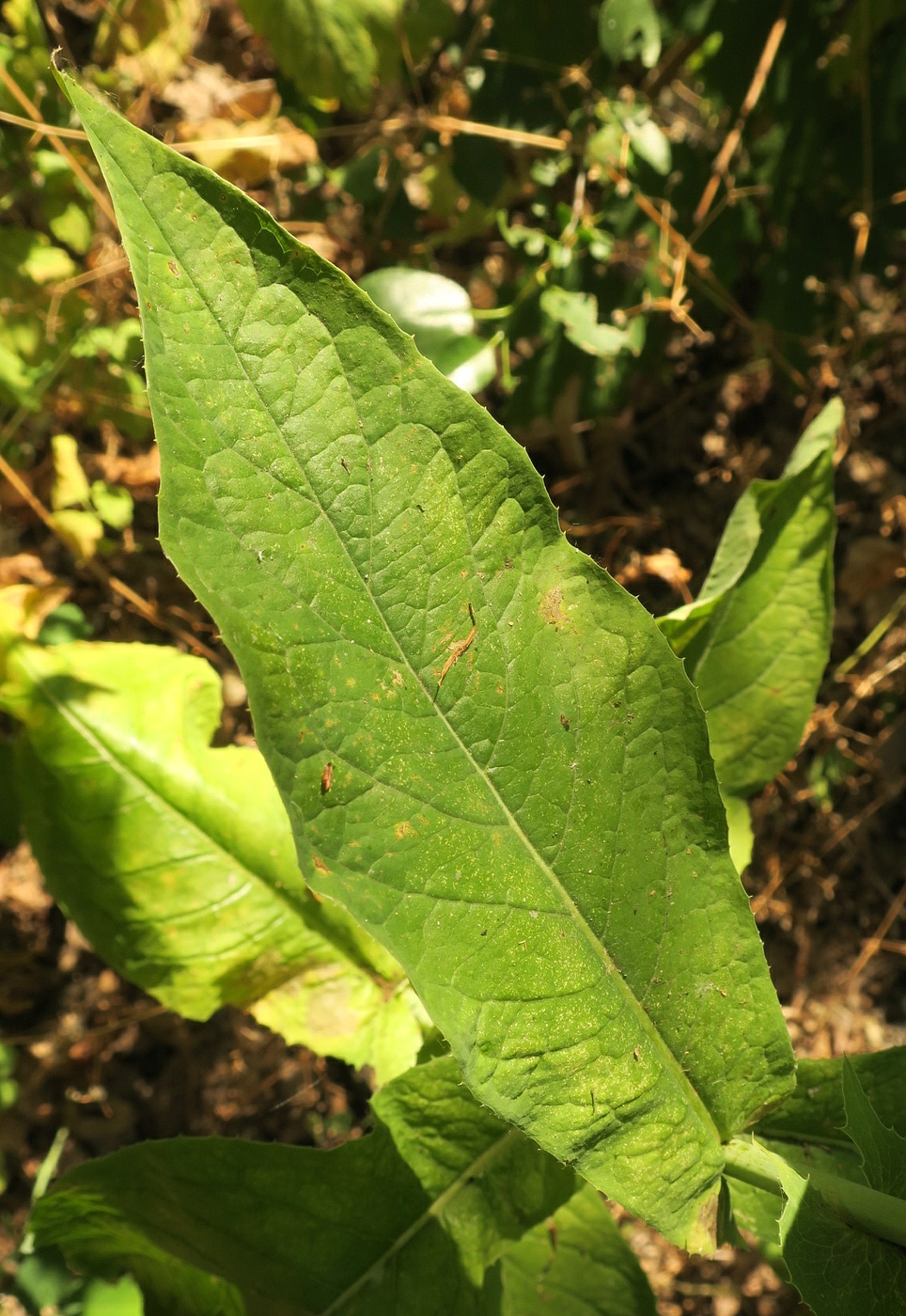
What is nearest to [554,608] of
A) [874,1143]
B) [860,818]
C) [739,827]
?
[874,1143]

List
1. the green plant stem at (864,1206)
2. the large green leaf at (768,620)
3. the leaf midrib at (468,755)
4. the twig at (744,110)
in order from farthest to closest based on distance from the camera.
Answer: the twig at (744,110) → the large green leaf at (768,620) → the green plant stem at (864,1206) → the leaf midrib at (468,755)

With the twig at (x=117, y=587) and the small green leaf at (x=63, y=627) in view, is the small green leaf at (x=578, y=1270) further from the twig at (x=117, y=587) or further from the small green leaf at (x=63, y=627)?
the small green leaf at (x=63, y=627)

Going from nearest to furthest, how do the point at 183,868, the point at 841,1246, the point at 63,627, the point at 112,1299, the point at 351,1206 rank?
the point at 841,1246 → the point at 351,1206 → the point at 183,868 → the point at 112,1299 → the point at 63,627

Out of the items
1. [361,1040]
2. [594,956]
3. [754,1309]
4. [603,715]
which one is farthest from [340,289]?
[754,1309]

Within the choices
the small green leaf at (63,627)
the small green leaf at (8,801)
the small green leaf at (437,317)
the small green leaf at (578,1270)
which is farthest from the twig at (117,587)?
the small green leaf at (578,1270)

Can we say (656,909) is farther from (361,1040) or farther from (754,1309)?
(754,1309)

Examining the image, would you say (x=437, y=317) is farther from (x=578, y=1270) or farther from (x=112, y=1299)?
(x=112, y=1299)
